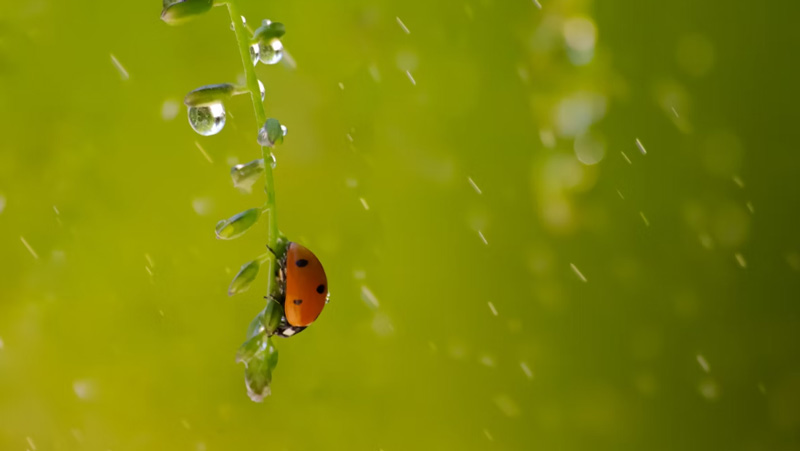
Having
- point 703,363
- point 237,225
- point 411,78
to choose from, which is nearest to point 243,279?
point 237,225

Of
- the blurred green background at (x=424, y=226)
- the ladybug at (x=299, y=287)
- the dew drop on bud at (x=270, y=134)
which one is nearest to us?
the dew drop on bud at (x=270, y=134)

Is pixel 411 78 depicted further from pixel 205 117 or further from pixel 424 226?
pixel 205 117

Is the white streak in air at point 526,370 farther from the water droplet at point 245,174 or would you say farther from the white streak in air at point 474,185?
the water droplet at point 245,174

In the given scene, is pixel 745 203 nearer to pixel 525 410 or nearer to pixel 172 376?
pixel 525 410

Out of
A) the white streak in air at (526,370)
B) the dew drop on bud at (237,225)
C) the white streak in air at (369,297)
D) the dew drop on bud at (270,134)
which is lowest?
the white streak in air at (526,370)

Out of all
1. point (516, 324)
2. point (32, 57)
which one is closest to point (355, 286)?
point (516, 324)

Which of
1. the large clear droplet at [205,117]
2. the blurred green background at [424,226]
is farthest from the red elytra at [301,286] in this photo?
the blurred green background at [424,226]

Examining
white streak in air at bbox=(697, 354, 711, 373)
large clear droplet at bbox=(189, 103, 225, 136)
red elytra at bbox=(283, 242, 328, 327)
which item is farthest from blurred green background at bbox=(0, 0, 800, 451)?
large clear droplet at bbox=(189, 103, 225, 136)
